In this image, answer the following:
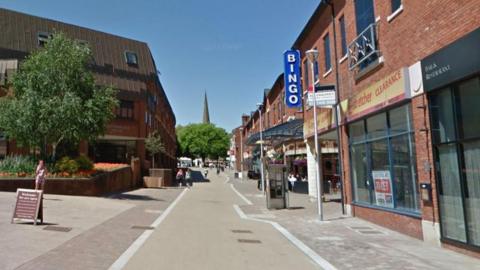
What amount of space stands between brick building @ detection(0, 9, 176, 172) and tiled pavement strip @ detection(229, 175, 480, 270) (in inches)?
1009

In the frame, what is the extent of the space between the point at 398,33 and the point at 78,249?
9.90 m

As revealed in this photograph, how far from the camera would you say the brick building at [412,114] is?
29.8ft

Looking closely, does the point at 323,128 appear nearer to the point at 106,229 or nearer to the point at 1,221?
the point at 106,229

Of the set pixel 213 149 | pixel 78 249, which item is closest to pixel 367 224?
pixel 78 249

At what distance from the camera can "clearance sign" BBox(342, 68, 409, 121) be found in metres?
11.5

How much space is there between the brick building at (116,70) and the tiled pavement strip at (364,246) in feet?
84.1

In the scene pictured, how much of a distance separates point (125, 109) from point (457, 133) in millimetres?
32894

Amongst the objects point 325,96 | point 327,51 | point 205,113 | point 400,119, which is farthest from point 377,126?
point 205,113

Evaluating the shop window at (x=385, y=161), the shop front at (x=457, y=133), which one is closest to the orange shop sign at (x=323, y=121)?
the shop window at (x=385, y=161)

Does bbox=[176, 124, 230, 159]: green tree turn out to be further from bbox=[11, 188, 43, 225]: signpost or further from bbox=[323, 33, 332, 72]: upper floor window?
bbox=[11, 188, 43, 225]: signpost

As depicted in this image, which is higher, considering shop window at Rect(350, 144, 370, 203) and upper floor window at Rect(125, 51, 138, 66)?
upper floor window at Rect(125, 51, 138, 66)

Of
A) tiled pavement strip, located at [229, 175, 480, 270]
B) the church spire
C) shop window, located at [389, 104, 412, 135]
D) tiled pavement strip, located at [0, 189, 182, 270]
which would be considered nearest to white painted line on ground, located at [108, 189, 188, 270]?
tiled pavement strip, located at [0, 189, 182, 270]

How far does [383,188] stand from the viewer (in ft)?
44.6

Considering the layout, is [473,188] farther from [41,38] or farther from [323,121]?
[41,38]
